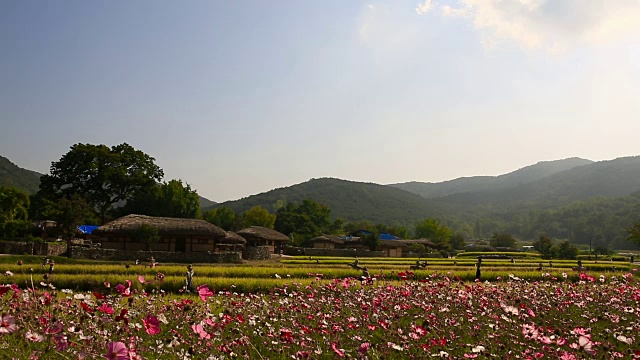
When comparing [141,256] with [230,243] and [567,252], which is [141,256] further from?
[567,252]

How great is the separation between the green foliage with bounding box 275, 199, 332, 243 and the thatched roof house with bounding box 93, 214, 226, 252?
3417 centimetres

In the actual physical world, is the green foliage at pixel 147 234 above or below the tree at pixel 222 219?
below

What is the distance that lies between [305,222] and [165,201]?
25.3 m

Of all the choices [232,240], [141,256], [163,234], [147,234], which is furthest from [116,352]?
[232,240]

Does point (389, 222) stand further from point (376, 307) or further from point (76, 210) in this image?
point (376, 307)

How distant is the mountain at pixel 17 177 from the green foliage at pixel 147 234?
95065mm

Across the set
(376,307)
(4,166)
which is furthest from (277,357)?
(4,166)

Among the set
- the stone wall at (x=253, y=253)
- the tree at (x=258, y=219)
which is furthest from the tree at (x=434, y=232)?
the stone wall at (x=253, y=253)

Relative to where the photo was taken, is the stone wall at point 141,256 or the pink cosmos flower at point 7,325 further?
the stone wall at point 141,256

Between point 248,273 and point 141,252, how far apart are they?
623 inches

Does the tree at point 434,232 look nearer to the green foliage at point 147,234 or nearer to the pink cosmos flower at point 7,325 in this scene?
the green foliage at point 147,234

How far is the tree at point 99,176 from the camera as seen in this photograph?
196 ft

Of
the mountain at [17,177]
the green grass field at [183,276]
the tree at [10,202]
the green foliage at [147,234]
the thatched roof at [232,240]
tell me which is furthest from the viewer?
the mountain at [17,177]

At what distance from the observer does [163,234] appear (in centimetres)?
4138
